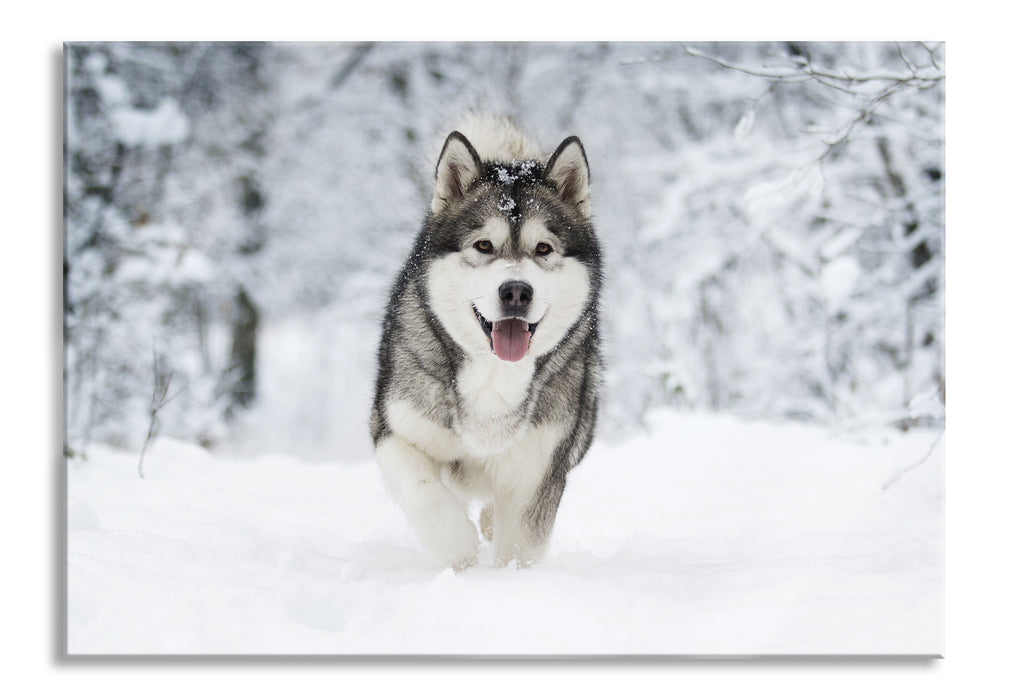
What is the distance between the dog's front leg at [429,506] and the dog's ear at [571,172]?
83 centimetres

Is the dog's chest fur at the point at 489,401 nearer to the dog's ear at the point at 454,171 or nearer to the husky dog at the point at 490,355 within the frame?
the husky dog at the point at 490,355

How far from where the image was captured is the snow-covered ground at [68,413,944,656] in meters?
2.27

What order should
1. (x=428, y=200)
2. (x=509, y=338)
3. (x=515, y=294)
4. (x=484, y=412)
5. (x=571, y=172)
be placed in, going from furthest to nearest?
(x=428, y=200) → (x=571, y=172) → (x=484, y=412) → (x=509, y=338) → (x=515, y=294)

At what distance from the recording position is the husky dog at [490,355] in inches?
90.1

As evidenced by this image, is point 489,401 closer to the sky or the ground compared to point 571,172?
closer to the ground

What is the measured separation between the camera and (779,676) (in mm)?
2438

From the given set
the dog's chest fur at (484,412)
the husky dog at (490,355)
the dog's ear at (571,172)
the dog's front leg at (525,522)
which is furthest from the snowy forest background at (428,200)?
the dog's front leg at (525,522)

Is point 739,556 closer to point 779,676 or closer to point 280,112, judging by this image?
point 779,676

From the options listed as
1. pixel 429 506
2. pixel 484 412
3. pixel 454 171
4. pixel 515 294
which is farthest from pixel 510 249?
pixel 429 506

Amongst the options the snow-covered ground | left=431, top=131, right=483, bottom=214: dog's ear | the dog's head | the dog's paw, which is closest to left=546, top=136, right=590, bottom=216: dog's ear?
the dog's head

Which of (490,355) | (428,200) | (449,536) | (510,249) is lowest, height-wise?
(449,536)

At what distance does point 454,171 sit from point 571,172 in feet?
1.08

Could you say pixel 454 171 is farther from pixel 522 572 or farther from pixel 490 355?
pixel 522 572

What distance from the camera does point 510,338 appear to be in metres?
2.24
